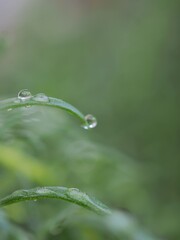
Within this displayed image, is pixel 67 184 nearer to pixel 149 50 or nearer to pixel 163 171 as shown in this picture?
pixel 163 171

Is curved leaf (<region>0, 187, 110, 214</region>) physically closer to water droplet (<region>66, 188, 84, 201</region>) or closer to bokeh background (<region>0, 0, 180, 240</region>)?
water droplet (<region>66, 188, 84, 201</region>)

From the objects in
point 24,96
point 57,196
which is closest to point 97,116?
point 24,96

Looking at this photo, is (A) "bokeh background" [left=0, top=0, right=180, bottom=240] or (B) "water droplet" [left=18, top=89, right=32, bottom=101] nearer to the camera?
(B) "water droplet" [left=18, top=89, right=32, bottom=101]

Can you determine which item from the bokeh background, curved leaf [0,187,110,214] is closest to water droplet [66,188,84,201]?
curved leaf [0,187,110,214]

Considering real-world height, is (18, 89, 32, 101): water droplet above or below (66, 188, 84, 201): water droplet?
above

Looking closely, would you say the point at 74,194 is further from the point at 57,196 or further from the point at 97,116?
the point at 97,116

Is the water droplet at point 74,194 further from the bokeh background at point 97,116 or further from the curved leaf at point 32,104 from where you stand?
the bokeh background at point 97,116
